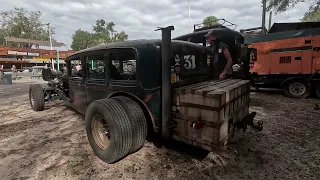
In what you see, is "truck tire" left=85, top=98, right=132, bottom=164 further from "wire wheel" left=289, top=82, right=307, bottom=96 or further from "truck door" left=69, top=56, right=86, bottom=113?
"wire wheel" left=289, top=82, right=307, bottom=96

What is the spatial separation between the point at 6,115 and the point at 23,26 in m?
65.1

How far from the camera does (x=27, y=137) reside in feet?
13.4

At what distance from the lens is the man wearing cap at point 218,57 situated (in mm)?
4219

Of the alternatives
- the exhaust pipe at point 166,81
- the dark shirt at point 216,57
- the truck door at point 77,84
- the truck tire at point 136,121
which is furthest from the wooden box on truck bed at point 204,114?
the truck door at point 77,84

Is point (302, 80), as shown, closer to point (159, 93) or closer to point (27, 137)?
point (159, 93)

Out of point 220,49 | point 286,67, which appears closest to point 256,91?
point 286,67

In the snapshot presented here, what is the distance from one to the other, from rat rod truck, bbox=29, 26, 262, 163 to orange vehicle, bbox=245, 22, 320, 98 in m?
5.42

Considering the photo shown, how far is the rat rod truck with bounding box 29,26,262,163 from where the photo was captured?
8.59 ft

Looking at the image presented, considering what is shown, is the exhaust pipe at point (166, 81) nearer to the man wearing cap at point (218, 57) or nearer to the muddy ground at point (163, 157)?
the muddy ground at point (163, 157)

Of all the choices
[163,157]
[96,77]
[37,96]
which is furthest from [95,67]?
[37,96]

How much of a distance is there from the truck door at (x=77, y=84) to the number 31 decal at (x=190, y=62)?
82.3 inches

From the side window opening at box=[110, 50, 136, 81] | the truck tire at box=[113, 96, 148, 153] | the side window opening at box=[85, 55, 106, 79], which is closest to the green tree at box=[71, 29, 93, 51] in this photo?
the side window opening at box=[85, 55, 106, 79]

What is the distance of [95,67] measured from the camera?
154 inches

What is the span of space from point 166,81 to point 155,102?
1.20ft
